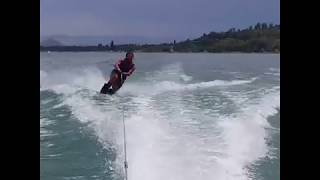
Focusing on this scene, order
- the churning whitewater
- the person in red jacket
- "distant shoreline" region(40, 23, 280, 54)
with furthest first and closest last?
1. the churning whitewater
2. "distant shoreline" region(40, 23, 280, 54)
3. the person in red jacket

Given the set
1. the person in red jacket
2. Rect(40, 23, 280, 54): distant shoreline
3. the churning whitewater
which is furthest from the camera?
the churning whitewater

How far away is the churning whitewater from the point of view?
8.43 feet

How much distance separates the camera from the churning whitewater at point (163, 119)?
8.43 ft

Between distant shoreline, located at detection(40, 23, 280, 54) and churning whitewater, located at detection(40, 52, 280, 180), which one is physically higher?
distant shoreline, located at detection(40, 23, 280, 54)

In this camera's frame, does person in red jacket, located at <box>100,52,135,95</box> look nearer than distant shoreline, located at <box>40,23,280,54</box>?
Yes

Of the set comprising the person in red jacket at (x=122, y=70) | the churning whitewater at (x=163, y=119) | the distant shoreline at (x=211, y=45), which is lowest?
the churning whitewater at (x=163, y=119)

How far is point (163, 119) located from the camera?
298 cm

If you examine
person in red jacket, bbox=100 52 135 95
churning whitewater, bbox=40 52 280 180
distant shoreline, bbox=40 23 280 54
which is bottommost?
churning whitewater, bbox=40 52 280 180

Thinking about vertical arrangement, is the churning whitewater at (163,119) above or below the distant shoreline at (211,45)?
below

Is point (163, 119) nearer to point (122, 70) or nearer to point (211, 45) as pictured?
point (211, 45)

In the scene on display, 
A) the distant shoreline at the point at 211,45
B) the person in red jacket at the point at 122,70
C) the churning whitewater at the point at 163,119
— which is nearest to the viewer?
the person in red jacket at the point at 122,70

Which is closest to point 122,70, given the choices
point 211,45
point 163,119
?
point 211,45
